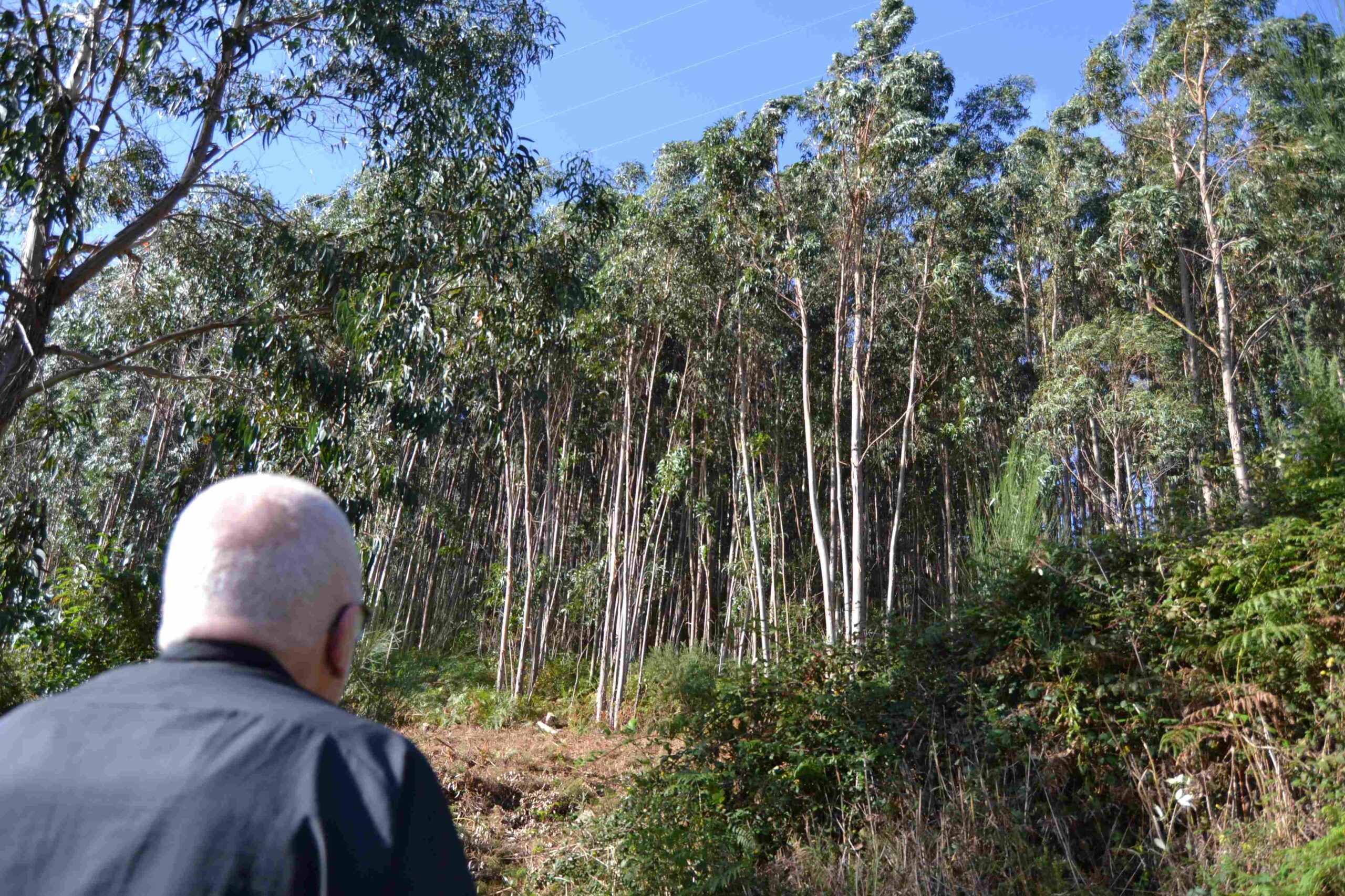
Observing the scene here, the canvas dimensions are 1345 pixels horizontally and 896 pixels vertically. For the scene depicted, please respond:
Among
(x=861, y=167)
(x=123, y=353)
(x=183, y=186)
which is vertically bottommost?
(x=123, y=353)

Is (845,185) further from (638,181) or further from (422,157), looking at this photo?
(638,181)

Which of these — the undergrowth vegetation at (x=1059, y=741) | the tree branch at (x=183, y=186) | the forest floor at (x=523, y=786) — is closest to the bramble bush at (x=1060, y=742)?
the undergrowth vegetation at (x=1059, y=741)

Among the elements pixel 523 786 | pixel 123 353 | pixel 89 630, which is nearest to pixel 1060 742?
pixel 523 786

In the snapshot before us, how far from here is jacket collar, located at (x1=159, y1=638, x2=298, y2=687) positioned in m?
1.10

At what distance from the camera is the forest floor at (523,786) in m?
7.11

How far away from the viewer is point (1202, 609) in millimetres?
6176

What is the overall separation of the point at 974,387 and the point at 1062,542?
273 inches

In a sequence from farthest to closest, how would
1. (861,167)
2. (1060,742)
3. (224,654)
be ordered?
(861,167) → (1060,742) → (224,654)

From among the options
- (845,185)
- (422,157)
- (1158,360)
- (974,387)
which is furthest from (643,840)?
(1158,360)

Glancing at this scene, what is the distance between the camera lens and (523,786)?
8.91 metres

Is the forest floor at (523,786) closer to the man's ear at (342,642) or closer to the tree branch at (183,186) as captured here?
the tree branch at (183,186)

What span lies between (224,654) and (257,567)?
0.10m

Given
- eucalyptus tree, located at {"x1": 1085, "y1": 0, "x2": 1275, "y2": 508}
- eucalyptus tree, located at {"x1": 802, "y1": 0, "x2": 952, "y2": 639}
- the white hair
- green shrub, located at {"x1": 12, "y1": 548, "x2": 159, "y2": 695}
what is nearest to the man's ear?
the white hair

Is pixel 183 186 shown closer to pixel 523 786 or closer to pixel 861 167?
pixel 523 786
